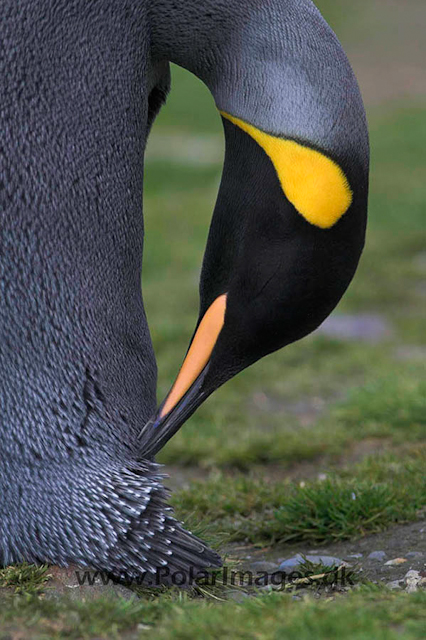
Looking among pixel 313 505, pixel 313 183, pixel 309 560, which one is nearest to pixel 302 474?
pixel 313 505

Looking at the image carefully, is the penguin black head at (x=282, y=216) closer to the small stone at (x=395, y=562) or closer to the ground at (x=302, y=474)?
the ground at (x=302, y=474)

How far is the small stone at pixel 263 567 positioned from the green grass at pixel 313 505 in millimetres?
281

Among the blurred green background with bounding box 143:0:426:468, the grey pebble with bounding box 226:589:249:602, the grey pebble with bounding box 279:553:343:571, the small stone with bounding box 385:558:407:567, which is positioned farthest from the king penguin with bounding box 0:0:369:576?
the blurred green background with bounding box 143:0:426:468

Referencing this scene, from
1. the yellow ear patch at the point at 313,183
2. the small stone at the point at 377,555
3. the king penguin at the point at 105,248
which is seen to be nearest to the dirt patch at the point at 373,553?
the small stone at the point at 377,555

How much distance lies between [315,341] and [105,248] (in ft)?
15.6

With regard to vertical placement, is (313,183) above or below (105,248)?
above

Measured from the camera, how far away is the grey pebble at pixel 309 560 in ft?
12.2

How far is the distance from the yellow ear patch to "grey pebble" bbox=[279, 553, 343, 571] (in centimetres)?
133

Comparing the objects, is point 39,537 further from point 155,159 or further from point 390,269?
point 155,159

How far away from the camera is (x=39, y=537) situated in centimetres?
340

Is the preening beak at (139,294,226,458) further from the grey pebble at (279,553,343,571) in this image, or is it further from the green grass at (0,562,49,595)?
the grey pebble at (279,553,343,571)

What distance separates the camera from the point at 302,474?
535 cm

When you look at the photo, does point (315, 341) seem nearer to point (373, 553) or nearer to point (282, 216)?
point (373, 553)

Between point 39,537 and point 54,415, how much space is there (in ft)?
1.38
